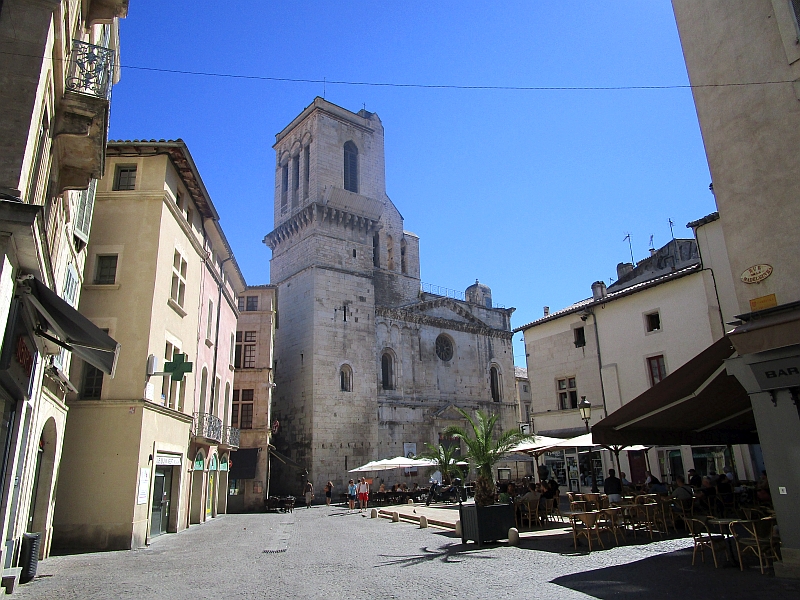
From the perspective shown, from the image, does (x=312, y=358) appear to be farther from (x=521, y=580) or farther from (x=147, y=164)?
(x=521, y=580)

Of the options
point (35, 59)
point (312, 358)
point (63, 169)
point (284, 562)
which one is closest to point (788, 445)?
point (284, 562)

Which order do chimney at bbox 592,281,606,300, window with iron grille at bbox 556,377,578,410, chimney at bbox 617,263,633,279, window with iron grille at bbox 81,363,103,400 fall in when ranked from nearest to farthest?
1. window with iron grille at bbox 81,363,103,400
2. window with iron grille at bbox 556,377,578,410
3. chimney at bbox 592,281,606,300
4. chimney at bbox 617,263,633,279

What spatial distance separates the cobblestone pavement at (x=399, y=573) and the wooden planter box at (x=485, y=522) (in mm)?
308

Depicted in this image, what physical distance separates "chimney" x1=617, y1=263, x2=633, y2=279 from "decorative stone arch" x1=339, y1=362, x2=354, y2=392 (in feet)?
57.3

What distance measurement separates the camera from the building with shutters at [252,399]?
28.5 m

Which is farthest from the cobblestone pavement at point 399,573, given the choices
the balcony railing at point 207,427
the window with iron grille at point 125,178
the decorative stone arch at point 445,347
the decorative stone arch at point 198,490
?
the decorative stone arch at point 445,347

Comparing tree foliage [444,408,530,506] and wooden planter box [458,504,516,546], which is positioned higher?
tree foliage [444,408,530,506]

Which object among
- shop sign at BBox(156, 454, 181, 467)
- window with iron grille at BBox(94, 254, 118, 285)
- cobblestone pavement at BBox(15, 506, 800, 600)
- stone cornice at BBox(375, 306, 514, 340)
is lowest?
cobblestone pavement at BBox(15, 506, 800, 600)

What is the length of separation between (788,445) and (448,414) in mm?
33036

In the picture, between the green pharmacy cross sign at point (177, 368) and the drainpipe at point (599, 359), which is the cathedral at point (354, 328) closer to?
the drainpipe at point (599, 359)

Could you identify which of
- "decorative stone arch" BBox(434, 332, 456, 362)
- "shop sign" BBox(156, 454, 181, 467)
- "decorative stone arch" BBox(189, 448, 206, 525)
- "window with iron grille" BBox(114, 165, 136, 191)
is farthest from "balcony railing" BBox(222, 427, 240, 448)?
"decorative stone arch" BBox(434, 332, 456, 362)

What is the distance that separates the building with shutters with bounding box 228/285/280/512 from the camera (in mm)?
28484

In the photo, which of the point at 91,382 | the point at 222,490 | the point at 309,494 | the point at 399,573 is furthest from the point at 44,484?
the point at 309,494

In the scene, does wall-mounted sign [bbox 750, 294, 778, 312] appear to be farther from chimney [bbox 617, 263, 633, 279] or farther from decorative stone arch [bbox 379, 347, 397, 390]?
decorative stone arch [bbox 379, 347, 397, 390]
